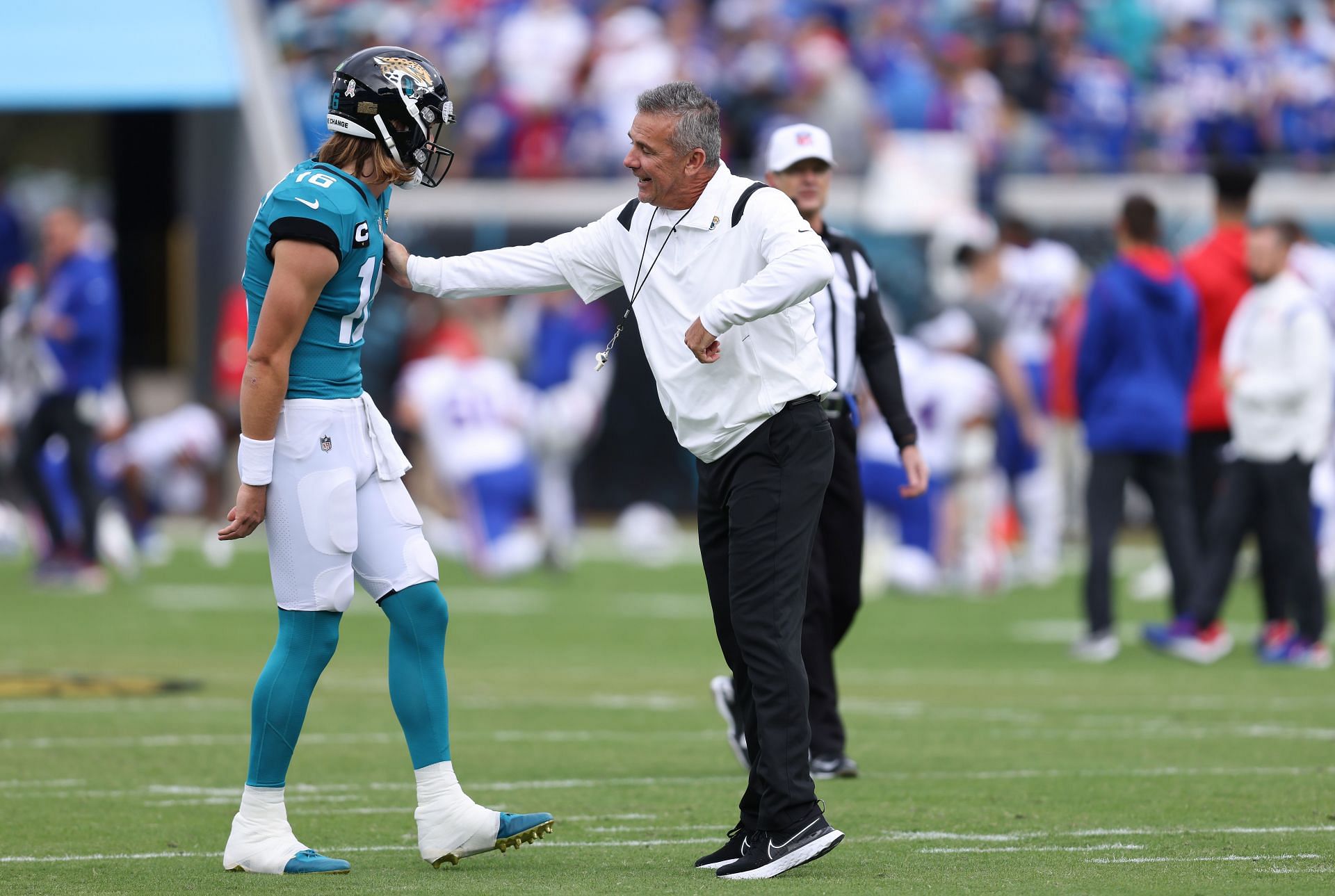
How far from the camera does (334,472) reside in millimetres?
6184

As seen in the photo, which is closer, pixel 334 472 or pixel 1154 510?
pixel 334 472

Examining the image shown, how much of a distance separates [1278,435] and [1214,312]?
1.82 m

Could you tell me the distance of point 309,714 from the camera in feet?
32.6

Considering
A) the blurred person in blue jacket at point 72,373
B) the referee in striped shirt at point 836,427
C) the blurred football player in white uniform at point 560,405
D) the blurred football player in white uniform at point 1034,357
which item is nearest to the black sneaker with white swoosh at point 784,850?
the referee in striped shirt at point 836,427

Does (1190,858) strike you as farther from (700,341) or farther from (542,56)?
(542,56)

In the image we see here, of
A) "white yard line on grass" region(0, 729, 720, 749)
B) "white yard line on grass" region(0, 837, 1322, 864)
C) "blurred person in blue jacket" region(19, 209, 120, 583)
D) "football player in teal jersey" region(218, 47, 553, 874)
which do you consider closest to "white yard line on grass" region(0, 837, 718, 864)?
"white yard line on grass" region(0, 837, 1322, 864)

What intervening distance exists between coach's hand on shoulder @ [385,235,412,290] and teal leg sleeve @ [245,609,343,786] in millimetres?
1033

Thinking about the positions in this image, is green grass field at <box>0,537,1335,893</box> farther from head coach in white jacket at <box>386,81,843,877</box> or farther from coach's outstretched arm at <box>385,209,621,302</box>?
coach's outstretched arm at <box>385,209,621,302</box>

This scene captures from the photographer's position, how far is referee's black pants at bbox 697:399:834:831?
6.08 metres

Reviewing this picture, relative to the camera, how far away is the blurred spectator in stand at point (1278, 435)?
39.5 ft

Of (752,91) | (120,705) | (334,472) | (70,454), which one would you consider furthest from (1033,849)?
(752,91)

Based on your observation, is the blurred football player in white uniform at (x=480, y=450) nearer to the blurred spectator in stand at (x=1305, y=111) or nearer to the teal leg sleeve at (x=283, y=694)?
the blurred spectator in stand at (x=1305, y=111)

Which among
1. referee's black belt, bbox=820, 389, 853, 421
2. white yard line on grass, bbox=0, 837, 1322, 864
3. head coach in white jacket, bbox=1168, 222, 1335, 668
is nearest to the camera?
white yard line on grass, bbox=0, 837, 1322, 864

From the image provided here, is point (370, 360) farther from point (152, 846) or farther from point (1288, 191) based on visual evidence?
point (152, 846)
